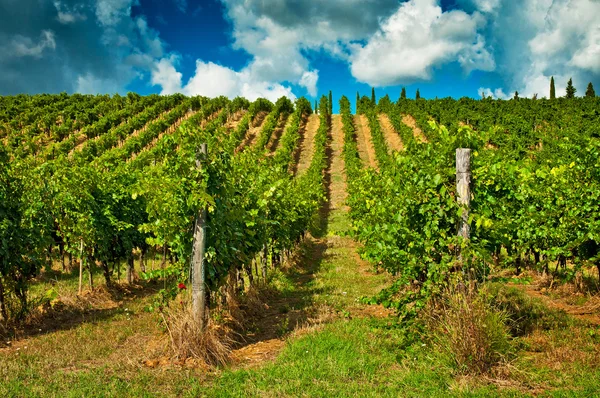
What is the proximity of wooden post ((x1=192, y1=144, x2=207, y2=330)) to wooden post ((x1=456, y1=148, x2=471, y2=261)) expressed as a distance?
392 centimetres

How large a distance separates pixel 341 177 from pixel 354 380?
38.3 meters

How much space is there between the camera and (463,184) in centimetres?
595

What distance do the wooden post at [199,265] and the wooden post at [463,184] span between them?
3.92 meters

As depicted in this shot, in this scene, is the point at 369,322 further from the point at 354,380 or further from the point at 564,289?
the point at 564,289

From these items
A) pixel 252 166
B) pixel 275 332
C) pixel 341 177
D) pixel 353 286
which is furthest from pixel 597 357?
pixel 341 177

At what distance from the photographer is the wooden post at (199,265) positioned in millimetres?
6523

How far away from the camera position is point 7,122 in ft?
164

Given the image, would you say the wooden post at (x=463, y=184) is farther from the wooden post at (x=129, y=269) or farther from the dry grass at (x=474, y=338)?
the wooden post at (x=129, y=269)

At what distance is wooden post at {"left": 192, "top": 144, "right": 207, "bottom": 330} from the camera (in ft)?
21.4

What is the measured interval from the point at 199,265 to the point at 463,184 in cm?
427

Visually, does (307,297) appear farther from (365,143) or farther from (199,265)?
(365,143)

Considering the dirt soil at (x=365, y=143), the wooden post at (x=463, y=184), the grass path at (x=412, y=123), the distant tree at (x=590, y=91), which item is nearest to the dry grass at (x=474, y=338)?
the wooden post at (x=463, y=184)

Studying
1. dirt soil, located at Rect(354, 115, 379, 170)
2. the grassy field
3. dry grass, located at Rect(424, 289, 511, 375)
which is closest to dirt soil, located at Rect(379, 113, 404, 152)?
dirt soil, located at Rect(354, 115, 379, 170)

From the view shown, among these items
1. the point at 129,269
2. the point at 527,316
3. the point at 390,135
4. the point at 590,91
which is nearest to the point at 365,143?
the point at 390,135
